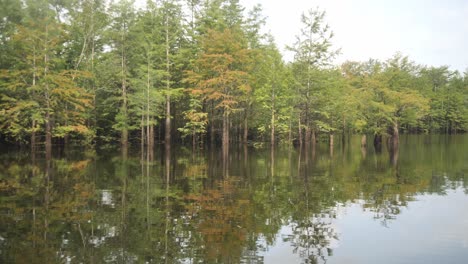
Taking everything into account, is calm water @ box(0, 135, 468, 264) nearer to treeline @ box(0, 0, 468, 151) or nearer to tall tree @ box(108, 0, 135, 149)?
treeline @ box(0, 0, 468, 151)

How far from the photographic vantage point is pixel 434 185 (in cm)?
1658

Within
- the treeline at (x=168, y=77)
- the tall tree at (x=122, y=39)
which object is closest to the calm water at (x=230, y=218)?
the treeline at (x=168, y=77)

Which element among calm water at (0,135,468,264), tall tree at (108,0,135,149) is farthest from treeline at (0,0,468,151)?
calm water at (0,135,468,264)

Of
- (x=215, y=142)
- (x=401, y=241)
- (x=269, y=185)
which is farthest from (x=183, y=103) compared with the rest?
(x=401, y=241)

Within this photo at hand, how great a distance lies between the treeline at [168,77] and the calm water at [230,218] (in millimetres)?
14512

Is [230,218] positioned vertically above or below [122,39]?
below

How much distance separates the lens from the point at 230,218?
407 inches

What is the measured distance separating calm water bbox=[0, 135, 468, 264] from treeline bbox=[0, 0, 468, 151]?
14512 mm

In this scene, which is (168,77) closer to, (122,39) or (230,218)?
(122,39)

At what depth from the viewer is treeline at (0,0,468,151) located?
3081cm

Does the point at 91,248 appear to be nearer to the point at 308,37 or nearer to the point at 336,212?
the point at 336,212

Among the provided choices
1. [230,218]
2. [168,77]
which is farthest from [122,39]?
[230,218]

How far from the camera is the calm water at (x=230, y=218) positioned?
7.82 metres

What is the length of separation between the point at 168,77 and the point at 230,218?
100 feet
